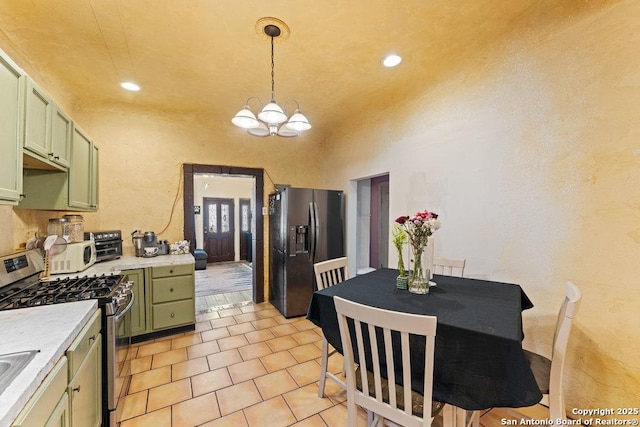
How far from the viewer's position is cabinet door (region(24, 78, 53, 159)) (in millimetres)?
1501

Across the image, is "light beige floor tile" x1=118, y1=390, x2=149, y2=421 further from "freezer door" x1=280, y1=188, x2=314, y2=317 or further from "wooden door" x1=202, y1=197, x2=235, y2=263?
"wooden door" x1=202, y1=197, x2=235, y2=263

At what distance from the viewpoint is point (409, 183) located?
2.88 meters

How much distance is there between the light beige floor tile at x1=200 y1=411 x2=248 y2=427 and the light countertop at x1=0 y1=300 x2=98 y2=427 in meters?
1.04

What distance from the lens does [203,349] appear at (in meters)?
2.67

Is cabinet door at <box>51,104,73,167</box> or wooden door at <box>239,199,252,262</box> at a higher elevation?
cabinet door at <box>51,104,73,167</box>

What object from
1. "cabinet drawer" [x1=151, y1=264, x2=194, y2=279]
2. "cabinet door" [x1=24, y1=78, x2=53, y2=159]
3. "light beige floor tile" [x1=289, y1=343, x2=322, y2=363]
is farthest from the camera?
"cabinet drawer" [x1=151, y1=264, x2=194, y2=279]

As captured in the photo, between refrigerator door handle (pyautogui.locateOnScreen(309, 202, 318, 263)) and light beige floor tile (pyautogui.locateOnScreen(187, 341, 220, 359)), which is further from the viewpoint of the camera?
refrigerator door handle (pyautogui.locateOnScreen(309, 202, 318, 263))

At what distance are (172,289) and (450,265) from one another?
2.88 m

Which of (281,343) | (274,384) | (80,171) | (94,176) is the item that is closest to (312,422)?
(274,384)

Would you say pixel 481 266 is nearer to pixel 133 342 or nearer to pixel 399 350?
pixel 399 350

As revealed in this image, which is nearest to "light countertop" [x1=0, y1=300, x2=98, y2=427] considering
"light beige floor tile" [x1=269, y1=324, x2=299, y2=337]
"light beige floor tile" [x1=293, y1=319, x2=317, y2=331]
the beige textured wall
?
"light beige floor tile" [x1=269, y1=324, x2=299, y2=337]

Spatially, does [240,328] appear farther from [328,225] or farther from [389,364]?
[389,364]

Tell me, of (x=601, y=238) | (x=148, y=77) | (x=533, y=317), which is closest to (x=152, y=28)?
(x=148, y=77)

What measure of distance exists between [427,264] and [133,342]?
307 cm
